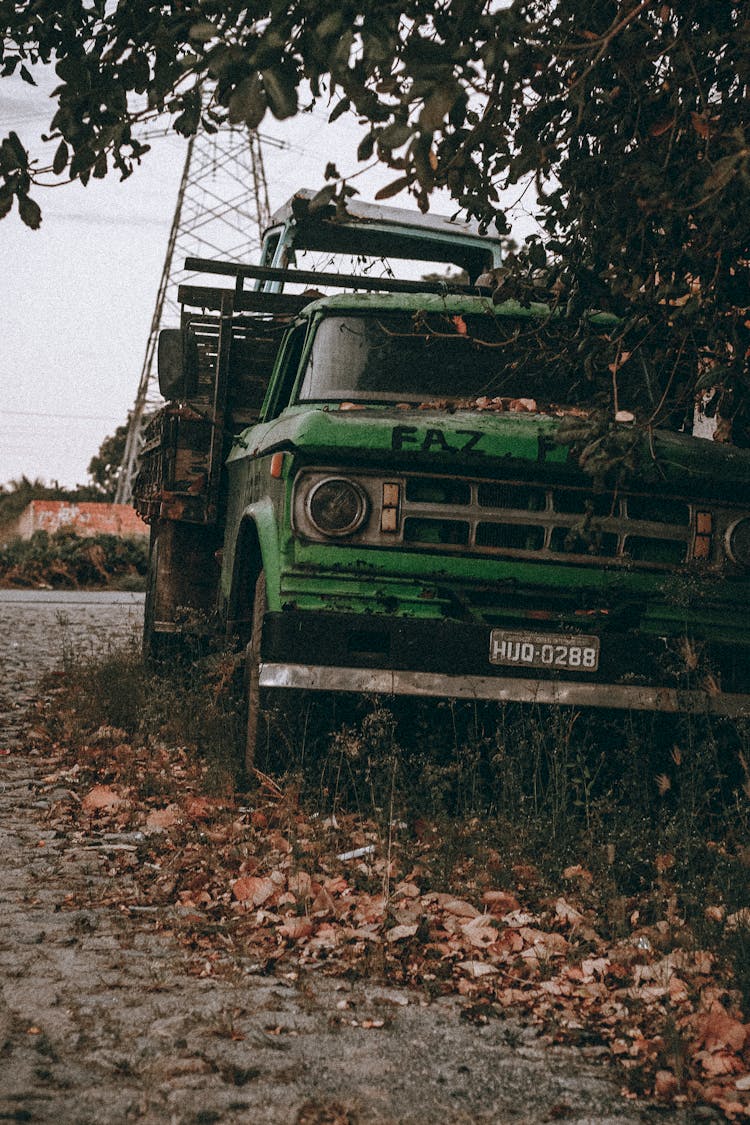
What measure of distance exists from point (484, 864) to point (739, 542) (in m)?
1.78

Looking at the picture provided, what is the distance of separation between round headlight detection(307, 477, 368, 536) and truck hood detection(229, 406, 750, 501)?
0.35 ft

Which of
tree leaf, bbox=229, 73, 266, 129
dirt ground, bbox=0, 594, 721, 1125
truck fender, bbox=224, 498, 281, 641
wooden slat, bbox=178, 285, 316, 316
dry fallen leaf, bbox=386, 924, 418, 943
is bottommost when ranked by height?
dirt ground, bbox=0, 594, 721, 1125

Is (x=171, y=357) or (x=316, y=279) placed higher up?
(x=316, y=279)

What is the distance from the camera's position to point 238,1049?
123 inches

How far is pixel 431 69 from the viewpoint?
289cm

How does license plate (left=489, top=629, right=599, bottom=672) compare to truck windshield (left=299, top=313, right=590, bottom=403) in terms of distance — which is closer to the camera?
license plate (left=489, top=629, right=599, bottom=672)

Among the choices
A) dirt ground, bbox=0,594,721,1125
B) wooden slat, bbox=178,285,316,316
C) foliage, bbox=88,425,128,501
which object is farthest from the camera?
foliage, bbox=88,425,128,501

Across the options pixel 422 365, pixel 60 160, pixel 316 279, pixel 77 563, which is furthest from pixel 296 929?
pixel 77 563

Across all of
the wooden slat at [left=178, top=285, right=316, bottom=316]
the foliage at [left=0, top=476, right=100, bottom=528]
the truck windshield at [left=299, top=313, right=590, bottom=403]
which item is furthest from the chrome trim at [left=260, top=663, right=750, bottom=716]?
the foliage at [left=0, top=476, right=100, bottom=528]

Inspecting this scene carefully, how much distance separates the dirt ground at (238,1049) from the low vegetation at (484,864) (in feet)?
0.41

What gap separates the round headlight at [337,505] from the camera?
17.1 ft

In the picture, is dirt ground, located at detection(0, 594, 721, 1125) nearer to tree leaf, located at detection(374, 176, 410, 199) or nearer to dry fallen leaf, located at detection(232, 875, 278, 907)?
→ dry fallen leaf, located at detection(232, 875, 278, 907)

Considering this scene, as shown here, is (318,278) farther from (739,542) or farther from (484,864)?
(484,864)

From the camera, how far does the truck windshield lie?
19.8 ft
